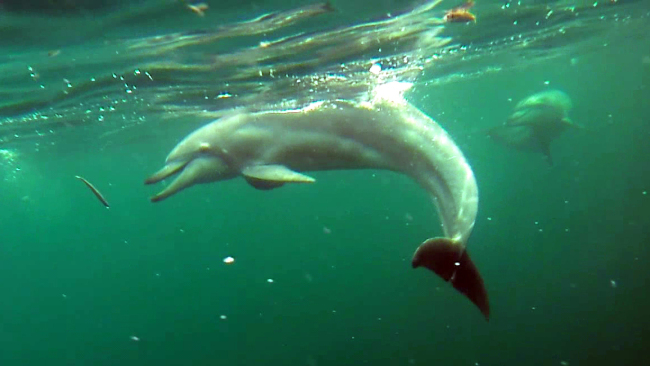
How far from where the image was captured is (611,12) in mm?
17594

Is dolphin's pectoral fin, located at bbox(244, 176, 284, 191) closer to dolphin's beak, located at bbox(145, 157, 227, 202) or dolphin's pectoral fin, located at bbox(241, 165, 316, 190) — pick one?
dolphin's pectoral fin, located at bbox(241, 165, 316, 190)

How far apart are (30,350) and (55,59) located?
109 ft

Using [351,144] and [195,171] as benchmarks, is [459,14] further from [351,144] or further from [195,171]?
[195,171]

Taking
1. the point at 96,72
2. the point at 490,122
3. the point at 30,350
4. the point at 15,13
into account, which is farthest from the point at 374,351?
the point at 490,122

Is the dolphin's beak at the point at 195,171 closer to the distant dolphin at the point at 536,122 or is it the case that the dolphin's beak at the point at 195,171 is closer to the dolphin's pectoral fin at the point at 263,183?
the dolphin's pectoral fin at the point at 263,183

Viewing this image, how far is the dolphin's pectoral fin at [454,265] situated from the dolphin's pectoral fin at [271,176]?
1284 millimetres

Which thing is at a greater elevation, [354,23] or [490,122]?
[354,23]

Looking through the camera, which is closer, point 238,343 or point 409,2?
point 409,2

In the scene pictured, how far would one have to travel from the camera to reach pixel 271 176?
16.6 feet

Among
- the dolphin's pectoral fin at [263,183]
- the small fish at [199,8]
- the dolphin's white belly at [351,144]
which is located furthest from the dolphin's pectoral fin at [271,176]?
the small fish at [199,8]

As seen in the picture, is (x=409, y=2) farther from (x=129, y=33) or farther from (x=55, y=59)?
(x=55, y=59)

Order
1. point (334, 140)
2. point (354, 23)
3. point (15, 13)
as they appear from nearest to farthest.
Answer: point (334, 140), point (15, 13), point (354, 23)

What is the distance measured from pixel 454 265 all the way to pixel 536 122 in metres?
15.3

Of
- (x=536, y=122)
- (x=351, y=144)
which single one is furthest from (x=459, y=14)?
(x=536, y=122)
